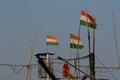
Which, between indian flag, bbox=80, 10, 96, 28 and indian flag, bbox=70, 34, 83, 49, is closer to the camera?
indian flag, bbox=80, 10, 96, 28

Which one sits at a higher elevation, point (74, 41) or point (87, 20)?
point (87, 20)

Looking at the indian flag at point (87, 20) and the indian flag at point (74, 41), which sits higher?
the indian flag at point (87, 20)

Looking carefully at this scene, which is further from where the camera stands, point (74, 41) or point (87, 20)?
point (74, 41)

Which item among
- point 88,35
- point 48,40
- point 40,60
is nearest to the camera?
point 40,60

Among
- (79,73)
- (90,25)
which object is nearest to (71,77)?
(79,73)

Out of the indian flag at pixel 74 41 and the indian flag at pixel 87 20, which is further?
the indian flag at pixel 74 41

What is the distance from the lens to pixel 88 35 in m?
59.9

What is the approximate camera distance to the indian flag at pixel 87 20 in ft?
197

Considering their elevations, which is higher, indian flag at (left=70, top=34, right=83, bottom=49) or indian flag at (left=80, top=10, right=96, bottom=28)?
indian flag at (left=80, top=10, right=96, bottom=28)

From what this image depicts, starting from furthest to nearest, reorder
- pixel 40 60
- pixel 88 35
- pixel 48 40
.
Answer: pixel 48 40, pixel 88 35, pixel 40 60

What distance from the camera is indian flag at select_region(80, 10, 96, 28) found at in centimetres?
6019

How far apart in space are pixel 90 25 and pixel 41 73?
7.21 m

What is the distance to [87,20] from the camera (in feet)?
198

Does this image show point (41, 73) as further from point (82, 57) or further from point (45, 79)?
point (82, 57)
